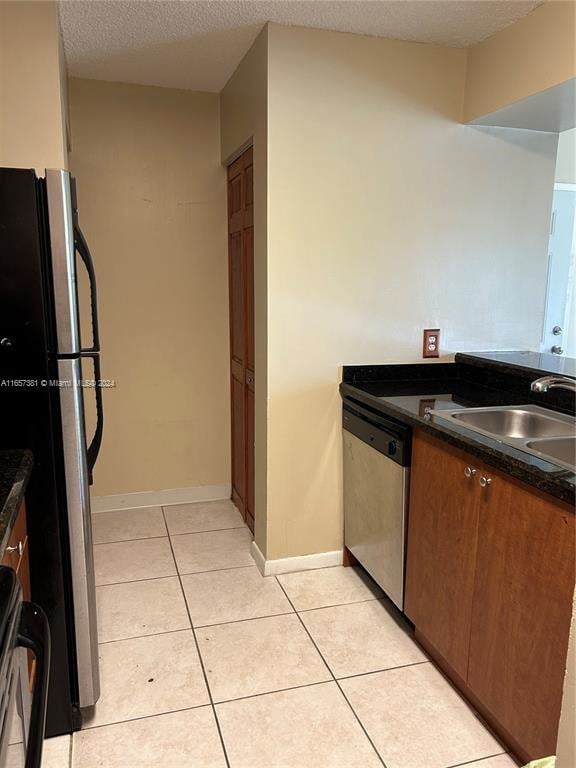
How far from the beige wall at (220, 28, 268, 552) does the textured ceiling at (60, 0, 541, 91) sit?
10cm

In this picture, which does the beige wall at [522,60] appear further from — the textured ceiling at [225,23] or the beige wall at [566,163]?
the beige wall at [566,163]

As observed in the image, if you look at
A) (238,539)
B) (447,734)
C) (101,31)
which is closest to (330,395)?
(238,539)

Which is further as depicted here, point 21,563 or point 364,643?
point 364,643

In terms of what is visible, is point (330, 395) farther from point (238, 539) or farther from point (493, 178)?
point (493, 178)

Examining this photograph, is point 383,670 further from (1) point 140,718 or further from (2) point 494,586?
(1) point 140,718

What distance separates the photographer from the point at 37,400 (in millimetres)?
1584

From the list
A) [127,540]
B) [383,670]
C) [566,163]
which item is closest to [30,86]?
[127,540]

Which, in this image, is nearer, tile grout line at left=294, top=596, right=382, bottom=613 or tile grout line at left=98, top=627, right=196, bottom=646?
tile grout line at left=98, top=627, right=196, bottom=646

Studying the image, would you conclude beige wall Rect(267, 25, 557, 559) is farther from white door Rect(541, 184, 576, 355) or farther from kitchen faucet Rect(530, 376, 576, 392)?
white door Rect(541, 184, 576, 355)

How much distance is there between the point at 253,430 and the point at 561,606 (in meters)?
1.81

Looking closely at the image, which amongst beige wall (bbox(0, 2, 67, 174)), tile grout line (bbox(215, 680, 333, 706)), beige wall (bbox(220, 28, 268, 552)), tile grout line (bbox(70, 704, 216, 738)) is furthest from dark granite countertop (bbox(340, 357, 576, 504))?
beige wall (bbox(0, 2, 67, 174))

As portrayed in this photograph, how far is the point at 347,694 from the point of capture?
6.34 feet

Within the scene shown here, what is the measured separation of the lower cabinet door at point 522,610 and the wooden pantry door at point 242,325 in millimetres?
1520

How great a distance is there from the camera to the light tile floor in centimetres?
169
